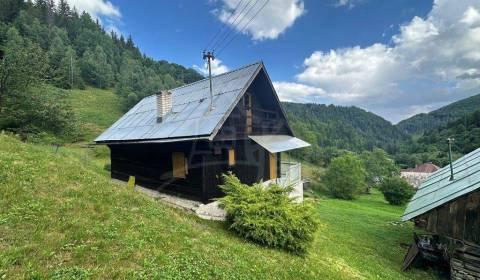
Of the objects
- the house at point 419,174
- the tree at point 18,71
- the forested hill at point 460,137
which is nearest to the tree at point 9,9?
the tree at point 18,71

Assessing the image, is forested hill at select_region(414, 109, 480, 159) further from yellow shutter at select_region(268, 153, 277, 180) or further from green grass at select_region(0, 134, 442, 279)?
green grass at select_region(0, 134, 442, 279)

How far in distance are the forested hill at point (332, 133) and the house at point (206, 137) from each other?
28.1 meters

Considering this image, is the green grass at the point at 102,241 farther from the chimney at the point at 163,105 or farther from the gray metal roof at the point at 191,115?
the chimney at the point at 163,105

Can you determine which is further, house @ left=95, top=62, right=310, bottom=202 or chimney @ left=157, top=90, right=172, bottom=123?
chimney @ left=157, top=90, right=172, bottom=123

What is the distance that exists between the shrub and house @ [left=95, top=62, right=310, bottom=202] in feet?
98.1

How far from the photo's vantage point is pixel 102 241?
542 centimetres

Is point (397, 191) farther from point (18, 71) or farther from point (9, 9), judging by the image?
point (9, 9)

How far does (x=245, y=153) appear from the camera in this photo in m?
13.9

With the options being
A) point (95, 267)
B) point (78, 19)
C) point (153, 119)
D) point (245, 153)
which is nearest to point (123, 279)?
point (95, 267)

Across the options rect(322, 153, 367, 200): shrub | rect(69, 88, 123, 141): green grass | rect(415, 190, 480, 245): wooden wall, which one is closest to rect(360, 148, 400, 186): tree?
rect(322, 153, 367, 200): shrub

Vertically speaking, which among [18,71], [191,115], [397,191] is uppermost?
[18,71]

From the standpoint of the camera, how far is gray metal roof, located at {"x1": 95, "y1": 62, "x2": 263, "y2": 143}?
37.9ft

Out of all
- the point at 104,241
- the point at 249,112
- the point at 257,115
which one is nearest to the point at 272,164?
the point at 257,115

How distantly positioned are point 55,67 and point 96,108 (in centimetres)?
4311
